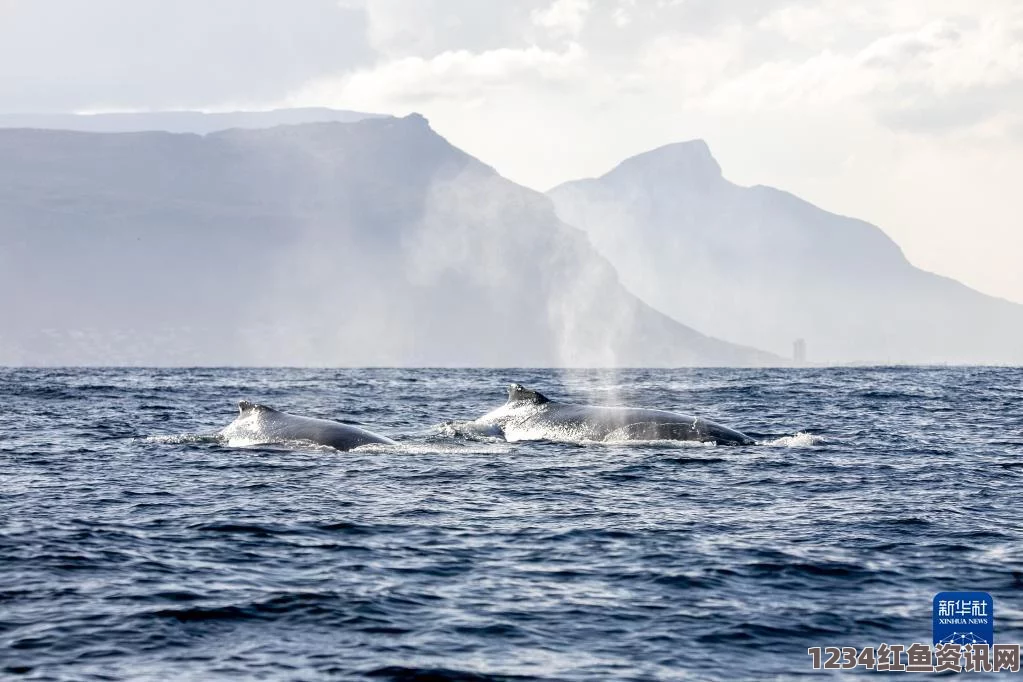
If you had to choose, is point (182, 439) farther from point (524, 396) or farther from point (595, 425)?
point (595, 425)

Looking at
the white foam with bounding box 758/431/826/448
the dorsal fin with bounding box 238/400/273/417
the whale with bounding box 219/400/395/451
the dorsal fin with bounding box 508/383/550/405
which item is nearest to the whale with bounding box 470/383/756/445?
the dorsal fin with bounding box 508/383/550/405

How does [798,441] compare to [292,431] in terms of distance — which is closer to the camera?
[292,431]

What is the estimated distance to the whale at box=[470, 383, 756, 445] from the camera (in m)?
28.7

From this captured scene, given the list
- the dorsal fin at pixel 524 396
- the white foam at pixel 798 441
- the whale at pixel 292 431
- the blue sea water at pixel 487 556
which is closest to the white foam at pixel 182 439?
the whale at pixel 292 431

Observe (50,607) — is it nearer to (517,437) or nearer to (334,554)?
(334,554)

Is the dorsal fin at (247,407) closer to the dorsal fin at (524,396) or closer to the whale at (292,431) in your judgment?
the whale at (292,431)

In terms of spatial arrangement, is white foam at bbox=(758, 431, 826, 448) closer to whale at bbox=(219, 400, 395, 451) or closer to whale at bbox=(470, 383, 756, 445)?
whale at bbox=(470, 383, 756, 445)

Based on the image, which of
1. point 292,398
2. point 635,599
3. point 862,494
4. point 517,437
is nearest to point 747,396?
point 292,398

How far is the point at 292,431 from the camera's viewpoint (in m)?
28.0

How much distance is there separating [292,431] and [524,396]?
22.5 feet

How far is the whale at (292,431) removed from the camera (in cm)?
2716

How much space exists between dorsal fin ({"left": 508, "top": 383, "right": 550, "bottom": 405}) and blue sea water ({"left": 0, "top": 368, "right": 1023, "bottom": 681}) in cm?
354

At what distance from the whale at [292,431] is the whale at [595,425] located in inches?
160

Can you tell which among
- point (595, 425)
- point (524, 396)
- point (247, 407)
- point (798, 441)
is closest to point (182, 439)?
point (247, 407)
